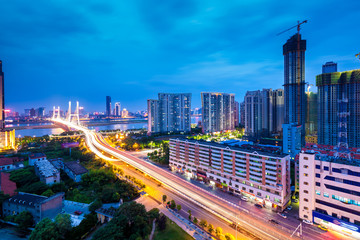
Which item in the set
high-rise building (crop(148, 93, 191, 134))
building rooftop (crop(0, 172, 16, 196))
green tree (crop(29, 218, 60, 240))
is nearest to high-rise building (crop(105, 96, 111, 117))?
high-rise building (crop(148, 93, 191, 134))

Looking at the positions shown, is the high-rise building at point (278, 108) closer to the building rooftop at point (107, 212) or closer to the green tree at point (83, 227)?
the building rooftop at point (107, 212)

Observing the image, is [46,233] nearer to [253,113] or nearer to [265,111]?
[253,113]

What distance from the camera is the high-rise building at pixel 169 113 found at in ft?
151

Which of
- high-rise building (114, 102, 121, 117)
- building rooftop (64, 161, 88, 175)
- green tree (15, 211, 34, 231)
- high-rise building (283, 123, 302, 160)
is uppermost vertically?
high-rise building (114, 102, 121, 117)

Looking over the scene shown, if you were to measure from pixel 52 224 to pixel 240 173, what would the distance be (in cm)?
1312

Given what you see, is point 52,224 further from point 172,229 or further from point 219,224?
point 219,224

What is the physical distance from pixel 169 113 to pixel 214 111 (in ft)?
38.6

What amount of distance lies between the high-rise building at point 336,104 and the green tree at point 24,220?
114ft

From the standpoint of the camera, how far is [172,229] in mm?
10633

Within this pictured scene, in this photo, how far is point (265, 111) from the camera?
40719 millimetres

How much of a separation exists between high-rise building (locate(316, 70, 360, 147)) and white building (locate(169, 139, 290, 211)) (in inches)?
753

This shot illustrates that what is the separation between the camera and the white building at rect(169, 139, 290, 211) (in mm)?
12913

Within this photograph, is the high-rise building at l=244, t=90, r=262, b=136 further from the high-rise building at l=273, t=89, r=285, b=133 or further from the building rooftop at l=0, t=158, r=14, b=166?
the building rooftop at l=0, t=158, r=14, b=166

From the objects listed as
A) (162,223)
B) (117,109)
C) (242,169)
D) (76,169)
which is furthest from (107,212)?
(117,109)
